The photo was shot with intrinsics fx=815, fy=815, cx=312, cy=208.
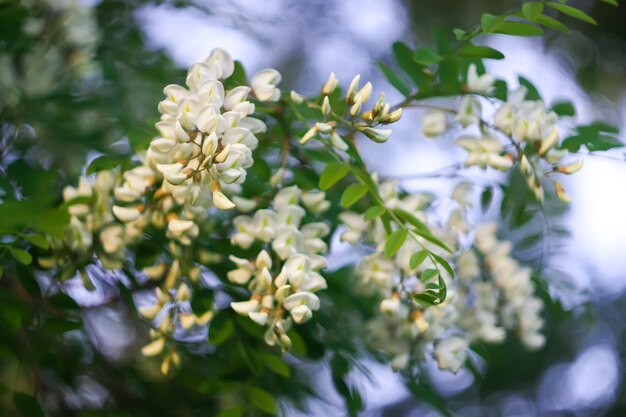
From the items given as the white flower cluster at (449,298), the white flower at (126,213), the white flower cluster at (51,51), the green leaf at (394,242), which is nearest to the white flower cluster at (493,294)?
the white flower cluster at (449,298)

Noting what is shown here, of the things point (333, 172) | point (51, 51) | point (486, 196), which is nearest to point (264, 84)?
point (333, 172)

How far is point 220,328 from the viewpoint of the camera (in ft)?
2.20

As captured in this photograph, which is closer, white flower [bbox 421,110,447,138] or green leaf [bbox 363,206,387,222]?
green leaf [bbox 363,206,387,222]

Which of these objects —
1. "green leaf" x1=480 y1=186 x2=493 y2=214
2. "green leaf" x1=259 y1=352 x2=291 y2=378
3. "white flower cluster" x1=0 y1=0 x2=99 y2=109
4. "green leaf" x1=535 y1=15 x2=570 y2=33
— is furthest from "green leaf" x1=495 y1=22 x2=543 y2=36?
"white flower cluster" x1=0 y1=0 x2=99 y2=109

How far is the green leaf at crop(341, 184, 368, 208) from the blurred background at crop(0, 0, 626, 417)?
0.16 m

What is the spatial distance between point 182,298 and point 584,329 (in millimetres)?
820

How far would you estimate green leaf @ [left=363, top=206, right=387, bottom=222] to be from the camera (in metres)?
0.61

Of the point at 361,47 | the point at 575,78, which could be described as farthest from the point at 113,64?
the point at 575,78

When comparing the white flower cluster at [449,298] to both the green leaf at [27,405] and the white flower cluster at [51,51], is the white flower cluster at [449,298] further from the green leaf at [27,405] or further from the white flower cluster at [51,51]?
the white flower cluster at [51,51]

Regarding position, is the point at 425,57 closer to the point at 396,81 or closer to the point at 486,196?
the point at 396,81

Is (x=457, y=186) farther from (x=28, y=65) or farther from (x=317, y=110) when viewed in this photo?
(x=28, y=65)

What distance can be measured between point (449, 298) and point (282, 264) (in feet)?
0.46

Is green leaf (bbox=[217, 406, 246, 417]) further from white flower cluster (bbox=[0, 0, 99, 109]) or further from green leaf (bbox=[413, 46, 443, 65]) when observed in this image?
white flower cluster (bbox=[0, 0, 99, 109])

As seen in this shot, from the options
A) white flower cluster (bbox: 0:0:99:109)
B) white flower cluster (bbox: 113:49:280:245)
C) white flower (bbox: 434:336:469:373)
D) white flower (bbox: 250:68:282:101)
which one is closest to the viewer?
white flower cluster (bbox: 113:49:280:245)
